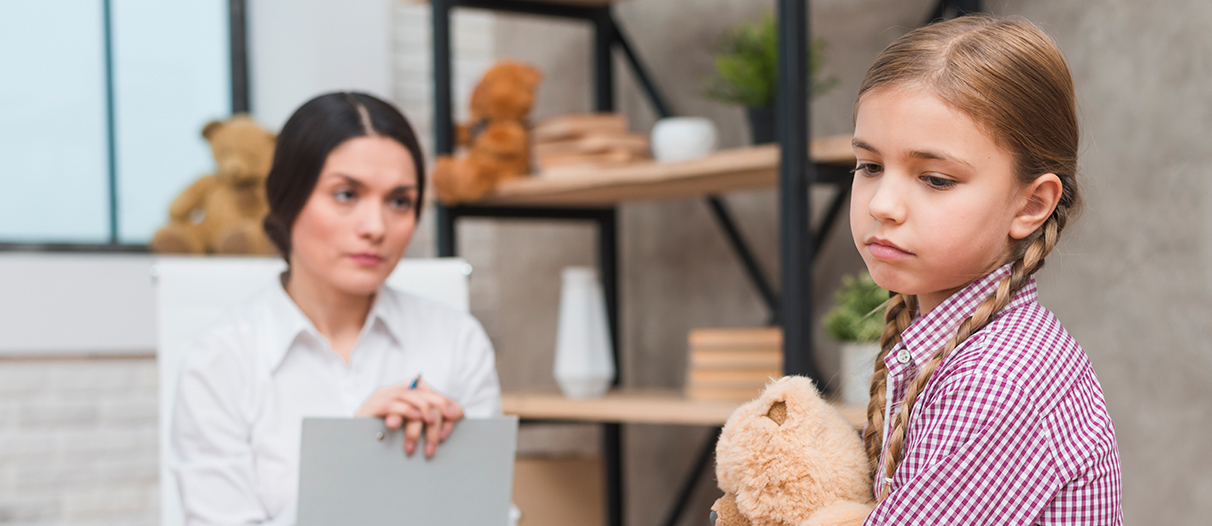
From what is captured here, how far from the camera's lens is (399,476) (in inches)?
40.1

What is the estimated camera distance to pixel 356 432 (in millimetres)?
987

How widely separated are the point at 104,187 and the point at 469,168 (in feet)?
4.01

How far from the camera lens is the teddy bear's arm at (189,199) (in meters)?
2.48

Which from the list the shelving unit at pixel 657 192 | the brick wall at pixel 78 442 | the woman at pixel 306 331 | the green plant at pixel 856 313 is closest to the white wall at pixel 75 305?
the brick wall at pixel 78 442

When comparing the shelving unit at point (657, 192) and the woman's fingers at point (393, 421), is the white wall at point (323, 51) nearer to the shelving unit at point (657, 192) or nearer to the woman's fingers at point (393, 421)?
the shelving unit at point (657, 192)

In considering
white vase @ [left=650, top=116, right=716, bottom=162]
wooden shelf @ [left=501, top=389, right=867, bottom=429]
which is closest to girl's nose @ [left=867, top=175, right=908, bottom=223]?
wooden shelf @ [left=501, top=389, right=867, bottom=429]

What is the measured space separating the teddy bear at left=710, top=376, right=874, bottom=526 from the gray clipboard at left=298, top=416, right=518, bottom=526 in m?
0.34

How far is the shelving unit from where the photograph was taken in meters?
1.64

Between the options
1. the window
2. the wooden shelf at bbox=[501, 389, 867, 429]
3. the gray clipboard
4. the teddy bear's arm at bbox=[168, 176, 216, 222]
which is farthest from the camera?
the window

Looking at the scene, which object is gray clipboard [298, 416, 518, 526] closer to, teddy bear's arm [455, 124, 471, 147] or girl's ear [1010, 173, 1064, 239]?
girl's ear [1010, 173, 1064, 239]

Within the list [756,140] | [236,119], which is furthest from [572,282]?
[236,119]

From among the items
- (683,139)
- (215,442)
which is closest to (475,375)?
(215,442)

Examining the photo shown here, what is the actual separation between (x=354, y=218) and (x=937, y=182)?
80 centimetres

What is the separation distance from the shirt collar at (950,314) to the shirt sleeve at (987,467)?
0.07 m
